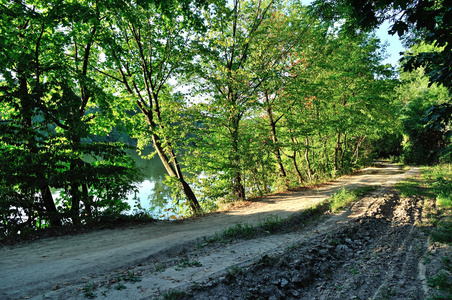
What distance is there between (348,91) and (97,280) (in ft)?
61.4

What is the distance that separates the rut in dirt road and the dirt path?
114mm

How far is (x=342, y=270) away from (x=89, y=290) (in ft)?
13.4

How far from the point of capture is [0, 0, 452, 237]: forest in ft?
18.6

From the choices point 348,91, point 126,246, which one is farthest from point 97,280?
point 348,91

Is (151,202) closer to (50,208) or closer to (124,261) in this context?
(50,208)

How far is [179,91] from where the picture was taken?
11.1m

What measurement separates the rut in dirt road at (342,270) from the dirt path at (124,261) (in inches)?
4.5

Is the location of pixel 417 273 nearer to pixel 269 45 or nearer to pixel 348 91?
pixel 269 45

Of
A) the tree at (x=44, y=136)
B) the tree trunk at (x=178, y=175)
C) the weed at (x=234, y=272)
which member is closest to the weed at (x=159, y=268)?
the weed at (x=234, y=272)

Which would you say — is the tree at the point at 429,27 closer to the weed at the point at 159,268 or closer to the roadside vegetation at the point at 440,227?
the roadside vegetation at the point at 440,227

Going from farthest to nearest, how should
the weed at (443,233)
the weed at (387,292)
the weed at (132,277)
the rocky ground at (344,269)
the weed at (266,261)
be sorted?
the weed at (443,233) → the weed at (266,261) → the weed at (132,277) → the rocky ground at (344,269) → the weed at (387,292)

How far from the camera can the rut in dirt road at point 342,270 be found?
3283 millimetres

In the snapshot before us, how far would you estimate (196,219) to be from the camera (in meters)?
8.61

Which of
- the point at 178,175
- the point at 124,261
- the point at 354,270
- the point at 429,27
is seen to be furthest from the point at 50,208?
the point at 429,27
